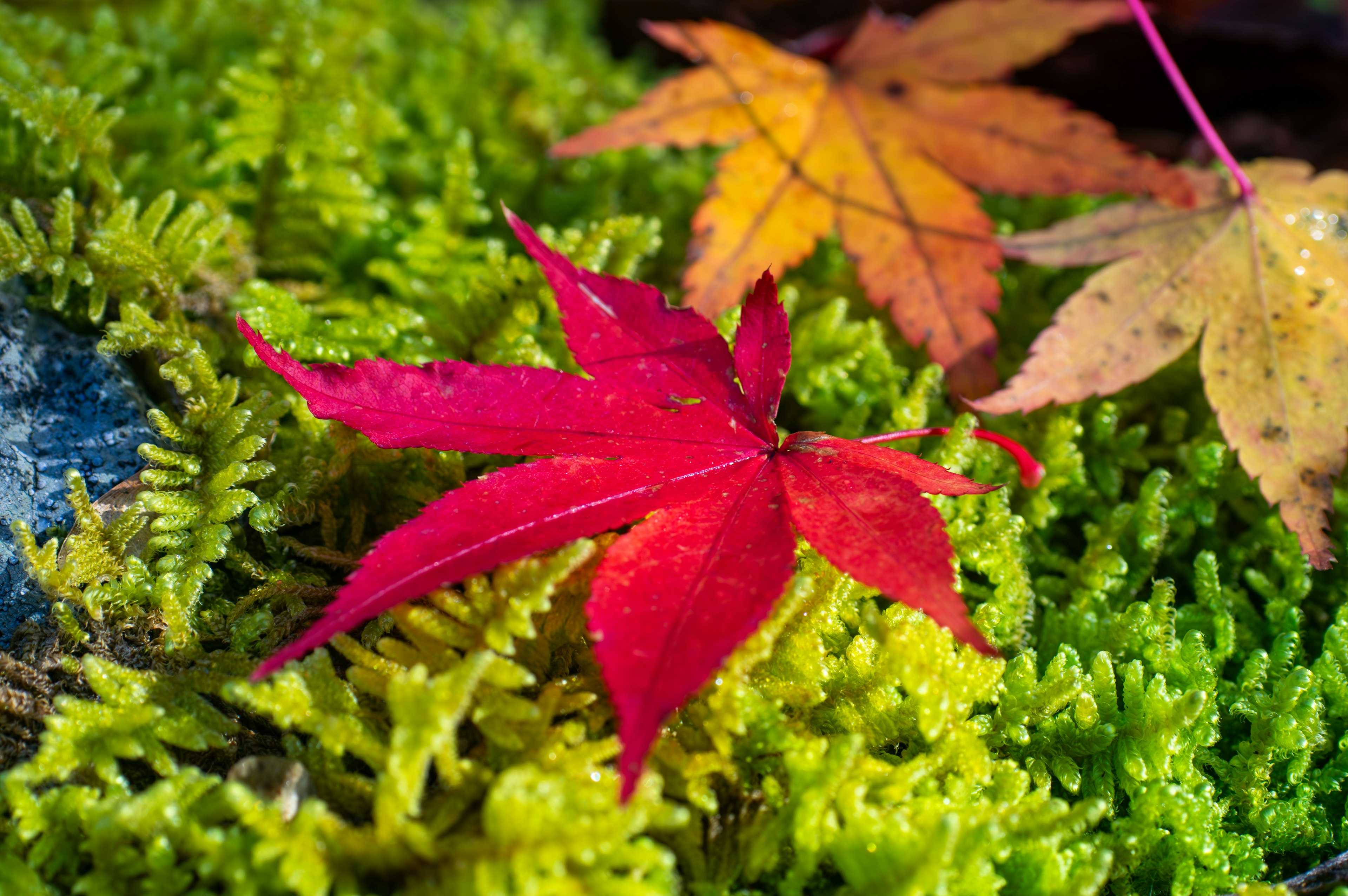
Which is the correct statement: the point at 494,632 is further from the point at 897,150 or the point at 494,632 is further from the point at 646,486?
the point at 897,150

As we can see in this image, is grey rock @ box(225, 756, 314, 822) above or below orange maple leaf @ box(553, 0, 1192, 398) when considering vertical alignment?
below

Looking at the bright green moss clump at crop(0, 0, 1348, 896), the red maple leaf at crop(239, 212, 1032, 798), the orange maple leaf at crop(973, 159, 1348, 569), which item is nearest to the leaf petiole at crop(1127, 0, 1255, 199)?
the orange maple leaf at crop(973, 159, 1348, 569)

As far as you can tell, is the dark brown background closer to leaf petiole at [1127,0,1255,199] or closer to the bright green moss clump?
leaf petiole at [1127,0,1255,199]

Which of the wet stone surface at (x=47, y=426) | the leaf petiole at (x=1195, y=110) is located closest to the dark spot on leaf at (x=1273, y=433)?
the leaf petiole at (x=1195, y=110)

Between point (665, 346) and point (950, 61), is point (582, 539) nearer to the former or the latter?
point (665, 346)

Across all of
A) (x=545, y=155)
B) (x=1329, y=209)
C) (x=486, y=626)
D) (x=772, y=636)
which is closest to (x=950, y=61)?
(x=1329, y=209)

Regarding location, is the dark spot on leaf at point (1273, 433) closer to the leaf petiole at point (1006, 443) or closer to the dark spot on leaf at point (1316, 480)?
the dark spot on leaf at point (1316, 480)
